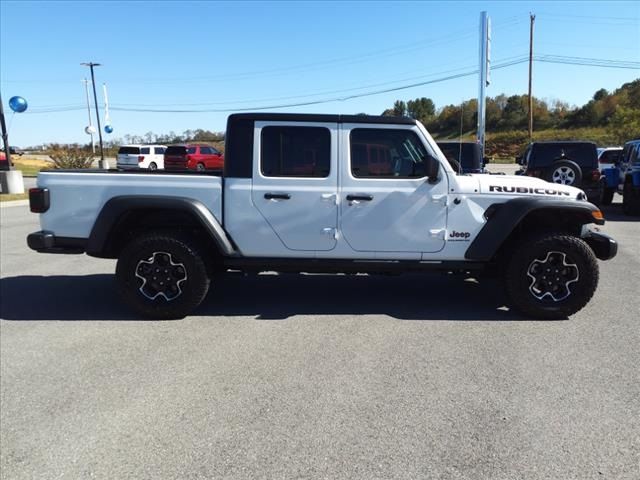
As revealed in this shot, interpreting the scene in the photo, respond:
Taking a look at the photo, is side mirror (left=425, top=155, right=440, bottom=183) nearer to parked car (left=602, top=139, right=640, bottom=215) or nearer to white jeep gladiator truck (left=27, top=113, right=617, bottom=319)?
white jeep gladiator truck (left=27, top=113, right=617, bottom=319)

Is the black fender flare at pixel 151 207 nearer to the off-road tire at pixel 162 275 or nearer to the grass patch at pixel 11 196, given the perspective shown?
the off-road tire at pixel 162 275

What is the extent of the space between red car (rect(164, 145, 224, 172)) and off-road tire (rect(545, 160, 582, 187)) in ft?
64.4

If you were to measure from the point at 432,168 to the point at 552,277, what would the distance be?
1.62m

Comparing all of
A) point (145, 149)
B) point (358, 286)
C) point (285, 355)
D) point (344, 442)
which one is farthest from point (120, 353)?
→ point (145, 149)

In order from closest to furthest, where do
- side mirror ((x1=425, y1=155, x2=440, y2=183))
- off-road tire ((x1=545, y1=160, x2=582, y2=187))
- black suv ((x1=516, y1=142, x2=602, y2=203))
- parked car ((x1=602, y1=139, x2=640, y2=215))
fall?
side mirror ((x1=425, y1=155, x2=440, y2=183)) < off-road tire ((x1=545, y1=160, x2=582, y2=187)) < black suv ((x1=516, y1=142, x2=602, y2=203)) < parked car ((x1=602, y1=139, x2=640, y2=215))

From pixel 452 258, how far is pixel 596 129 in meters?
74.3

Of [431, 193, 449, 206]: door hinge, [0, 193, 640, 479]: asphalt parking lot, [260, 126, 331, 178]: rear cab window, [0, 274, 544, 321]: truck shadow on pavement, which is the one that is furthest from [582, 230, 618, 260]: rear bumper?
[260, 126, 331, 178]: rear cab window

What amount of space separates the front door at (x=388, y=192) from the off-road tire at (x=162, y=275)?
152 cm

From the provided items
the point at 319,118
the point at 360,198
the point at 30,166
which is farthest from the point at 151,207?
the point at 30,166

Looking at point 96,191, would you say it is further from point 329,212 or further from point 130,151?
point 130,151

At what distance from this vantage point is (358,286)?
20.1ft

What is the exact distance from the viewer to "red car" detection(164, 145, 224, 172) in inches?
1113

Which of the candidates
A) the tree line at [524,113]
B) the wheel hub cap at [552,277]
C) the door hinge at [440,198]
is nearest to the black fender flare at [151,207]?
the door hinge at [440,198]

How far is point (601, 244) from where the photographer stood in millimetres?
4980
